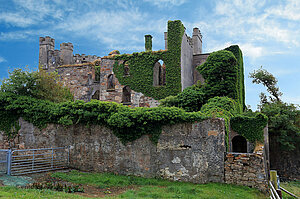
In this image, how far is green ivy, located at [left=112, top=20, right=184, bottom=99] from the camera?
2403 cm

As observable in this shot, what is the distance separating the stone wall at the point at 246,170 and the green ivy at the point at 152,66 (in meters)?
12.5

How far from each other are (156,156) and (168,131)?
4.32 feet

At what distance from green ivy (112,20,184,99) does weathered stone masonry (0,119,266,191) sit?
36.4 feet

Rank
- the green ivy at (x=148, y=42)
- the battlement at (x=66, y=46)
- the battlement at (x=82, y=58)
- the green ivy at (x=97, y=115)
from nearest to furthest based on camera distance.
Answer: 1. the green ivy at (x=97, y=115)
2. the green ivy at (x=148, y=42)
3. the battlement at (x=66, y=46)
4. the battlement at (x=82, y=58)

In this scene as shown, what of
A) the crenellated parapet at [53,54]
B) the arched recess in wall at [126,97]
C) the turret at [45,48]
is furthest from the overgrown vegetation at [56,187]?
the turret at [45,48]

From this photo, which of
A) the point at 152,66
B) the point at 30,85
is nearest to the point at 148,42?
the point at 152,66

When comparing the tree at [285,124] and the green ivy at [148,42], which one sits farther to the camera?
the green ivy at [148,42]

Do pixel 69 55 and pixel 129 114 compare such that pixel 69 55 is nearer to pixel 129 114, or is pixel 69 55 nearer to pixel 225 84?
pixel 225 84

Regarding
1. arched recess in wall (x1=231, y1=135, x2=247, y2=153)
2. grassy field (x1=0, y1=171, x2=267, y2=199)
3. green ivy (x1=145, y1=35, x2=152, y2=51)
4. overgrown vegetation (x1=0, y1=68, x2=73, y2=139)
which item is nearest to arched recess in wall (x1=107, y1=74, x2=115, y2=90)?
green ivy (x1=145, y1=35, x2=152, y2=51)

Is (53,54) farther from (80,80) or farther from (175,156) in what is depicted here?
(175,156)

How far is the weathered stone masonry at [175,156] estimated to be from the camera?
11570 millimetres

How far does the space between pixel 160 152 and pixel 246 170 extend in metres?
3.87

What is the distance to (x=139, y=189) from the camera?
10.8 metres

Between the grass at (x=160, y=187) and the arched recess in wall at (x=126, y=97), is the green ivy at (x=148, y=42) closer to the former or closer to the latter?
the arched recess in wall at (x=126, y=97)
